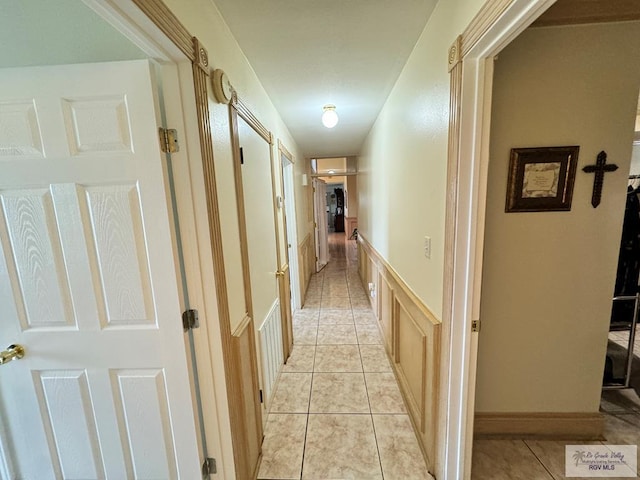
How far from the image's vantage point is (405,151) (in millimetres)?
1781

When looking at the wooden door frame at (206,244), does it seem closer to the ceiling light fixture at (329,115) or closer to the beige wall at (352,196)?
the ceiling light fixture at (329,115)

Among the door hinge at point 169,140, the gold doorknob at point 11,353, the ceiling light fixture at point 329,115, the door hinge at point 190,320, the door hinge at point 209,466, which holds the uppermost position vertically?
the ceiling light fixture at point 329,115

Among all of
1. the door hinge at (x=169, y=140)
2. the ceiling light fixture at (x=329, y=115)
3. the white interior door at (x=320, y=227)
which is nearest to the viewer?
the door hinge at (x=169, y=140)

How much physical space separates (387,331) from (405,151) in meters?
1.65

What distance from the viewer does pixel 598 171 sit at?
4.30 ft

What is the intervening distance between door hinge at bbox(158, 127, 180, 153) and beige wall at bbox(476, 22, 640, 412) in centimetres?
152

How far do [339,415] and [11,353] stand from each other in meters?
1.76

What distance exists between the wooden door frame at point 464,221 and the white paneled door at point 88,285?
1168mm

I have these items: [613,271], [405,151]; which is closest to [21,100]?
[405,151]

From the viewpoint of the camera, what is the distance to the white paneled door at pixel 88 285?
0.89 m

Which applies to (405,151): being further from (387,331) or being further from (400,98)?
(387,331)

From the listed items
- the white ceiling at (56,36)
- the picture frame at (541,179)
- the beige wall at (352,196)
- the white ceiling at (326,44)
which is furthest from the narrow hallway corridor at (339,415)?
the beige wall at (352,196)

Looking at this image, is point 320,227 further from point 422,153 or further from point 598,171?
point 598,171

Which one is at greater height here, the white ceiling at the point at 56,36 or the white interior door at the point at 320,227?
the white ceiling at the point at 56,36
